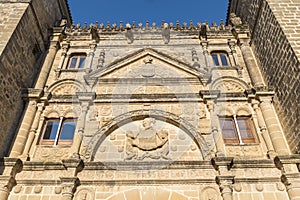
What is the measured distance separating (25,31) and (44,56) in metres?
1.35

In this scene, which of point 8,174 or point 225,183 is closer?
point 225,183

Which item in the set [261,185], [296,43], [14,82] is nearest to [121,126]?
[14,82]

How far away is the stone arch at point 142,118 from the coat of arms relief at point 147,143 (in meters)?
0.30

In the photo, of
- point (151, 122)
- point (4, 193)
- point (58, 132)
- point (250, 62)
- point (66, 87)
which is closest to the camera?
point (4, 193)

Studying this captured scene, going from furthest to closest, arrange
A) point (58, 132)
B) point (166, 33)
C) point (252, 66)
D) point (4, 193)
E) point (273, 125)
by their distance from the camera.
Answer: point (166, 33) → point (252, 66) → point (58, 132) → point (273, 125) → point (4, 193)

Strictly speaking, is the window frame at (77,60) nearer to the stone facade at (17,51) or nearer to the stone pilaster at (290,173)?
the stone facade at (17,51)

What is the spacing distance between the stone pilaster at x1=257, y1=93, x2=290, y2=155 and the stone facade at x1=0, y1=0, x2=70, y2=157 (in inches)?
297

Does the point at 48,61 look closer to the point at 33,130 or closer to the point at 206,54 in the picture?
the point at 33,130

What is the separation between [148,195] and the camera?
646 cm

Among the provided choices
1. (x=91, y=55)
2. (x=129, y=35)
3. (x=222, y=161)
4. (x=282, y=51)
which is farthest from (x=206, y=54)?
(x=222, y=161)

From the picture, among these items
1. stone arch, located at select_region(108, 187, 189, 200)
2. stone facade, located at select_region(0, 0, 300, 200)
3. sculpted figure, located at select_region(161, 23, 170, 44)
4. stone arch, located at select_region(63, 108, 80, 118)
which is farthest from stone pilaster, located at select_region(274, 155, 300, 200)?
sculpted figure, located at select_region(161, 23, 170, 44)

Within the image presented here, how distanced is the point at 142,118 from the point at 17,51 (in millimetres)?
4552

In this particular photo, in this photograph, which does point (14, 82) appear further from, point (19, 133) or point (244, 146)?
point (244, 146)

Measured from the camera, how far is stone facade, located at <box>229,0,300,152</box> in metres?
6.97
